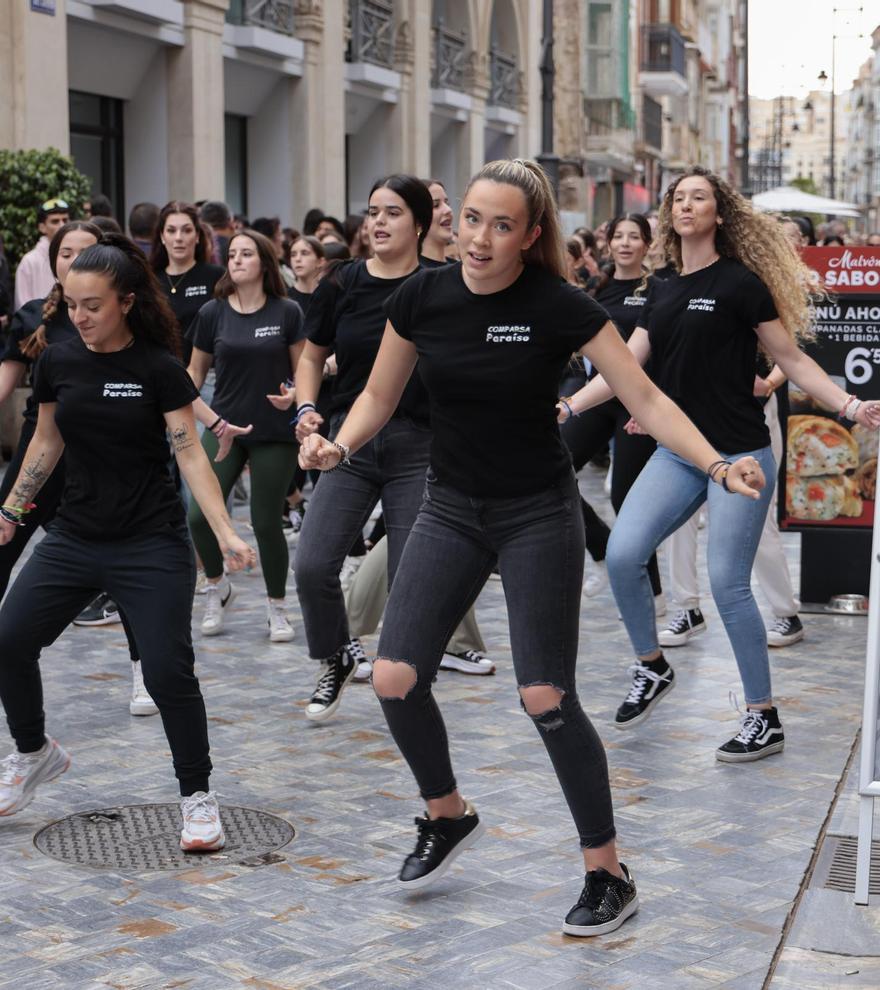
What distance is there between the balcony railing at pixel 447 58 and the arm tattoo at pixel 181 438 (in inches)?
1054

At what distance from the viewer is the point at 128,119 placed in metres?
22.3

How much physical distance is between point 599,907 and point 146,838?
1.57 m

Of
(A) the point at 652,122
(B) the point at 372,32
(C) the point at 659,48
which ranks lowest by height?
(B) the point at 372,32

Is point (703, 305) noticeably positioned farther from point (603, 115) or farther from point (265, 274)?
point (603, 115)

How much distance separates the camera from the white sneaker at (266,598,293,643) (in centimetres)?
841

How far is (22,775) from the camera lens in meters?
5.54

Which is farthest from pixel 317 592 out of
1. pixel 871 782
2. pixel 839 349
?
pixel 839 349

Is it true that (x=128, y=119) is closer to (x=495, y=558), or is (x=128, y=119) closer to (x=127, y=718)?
(x=127, y=718)

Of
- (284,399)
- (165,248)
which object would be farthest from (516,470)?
(165,248)

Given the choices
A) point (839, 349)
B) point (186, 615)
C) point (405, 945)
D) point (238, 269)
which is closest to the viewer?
point (405, 945)

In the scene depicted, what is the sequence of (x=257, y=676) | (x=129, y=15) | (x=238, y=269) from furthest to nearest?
(x=129, y=15)
(x=238, y=269)
(x=257, y=676)

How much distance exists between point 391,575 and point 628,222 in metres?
3.35

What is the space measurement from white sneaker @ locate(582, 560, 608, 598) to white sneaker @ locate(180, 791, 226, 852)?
4.54 metres

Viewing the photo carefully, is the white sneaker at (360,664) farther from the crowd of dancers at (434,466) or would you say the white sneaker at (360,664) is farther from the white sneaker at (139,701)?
the white sneaker at (139,701)
